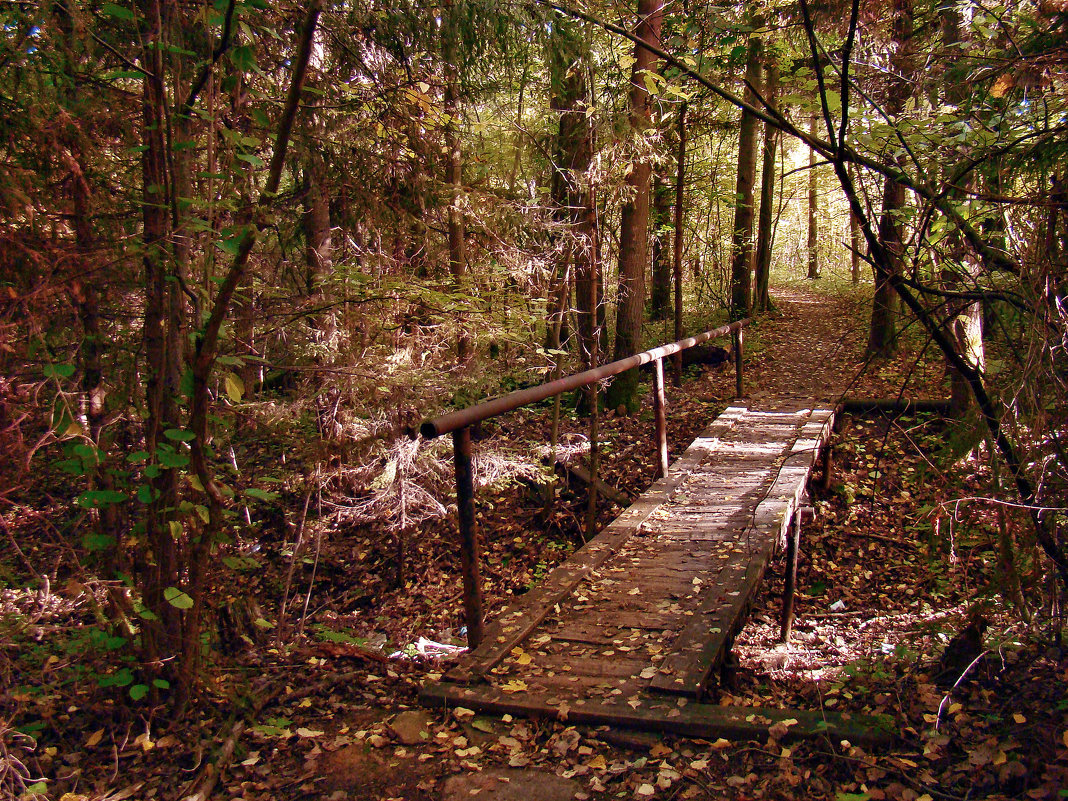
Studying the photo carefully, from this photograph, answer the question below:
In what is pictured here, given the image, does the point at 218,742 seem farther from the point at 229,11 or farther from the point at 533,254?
the point at 533,254

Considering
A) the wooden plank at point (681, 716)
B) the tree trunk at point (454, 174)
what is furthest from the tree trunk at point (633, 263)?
the wooden plank at point (681, 716)

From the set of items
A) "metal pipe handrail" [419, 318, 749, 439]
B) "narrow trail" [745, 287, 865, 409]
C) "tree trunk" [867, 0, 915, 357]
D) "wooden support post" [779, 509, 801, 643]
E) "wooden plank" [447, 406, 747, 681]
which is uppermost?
"tree trunk" [867, 0, 915, 357]

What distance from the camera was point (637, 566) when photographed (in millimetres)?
4664

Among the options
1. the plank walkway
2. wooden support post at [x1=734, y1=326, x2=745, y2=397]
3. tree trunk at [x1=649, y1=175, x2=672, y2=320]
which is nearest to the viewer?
the plank walkway

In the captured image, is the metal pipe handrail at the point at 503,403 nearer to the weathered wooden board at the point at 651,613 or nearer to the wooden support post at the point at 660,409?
the wooden support post at the point at 660,409

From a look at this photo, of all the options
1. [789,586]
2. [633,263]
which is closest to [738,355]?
[633,263]

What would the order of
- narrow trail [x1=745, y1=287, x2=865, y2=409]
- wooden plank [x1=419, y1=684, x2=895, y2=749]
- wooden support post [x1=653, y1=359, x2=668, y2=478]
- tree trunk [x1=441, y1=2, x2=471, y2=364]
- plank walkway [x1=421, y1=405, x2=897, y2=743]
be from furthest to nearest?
narrow trail [x1=745, y1=287, x2=865, y2=409] < wooden support post [x1=653, y1=359, x2=668, y2=478] < tree trunk [x1=441, y1=2, x2=471, y2=364] < plank walkway [x1=421, y1=405, x2=897, y2=743] < wooden plank [x1=419, y1=684, x2=895, y2=749]

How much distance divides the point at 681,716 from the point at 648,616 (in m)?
1.13

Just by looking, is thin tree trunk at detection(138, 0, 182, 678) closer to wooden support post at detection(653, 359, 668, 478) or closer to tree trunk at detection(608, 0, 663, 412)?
wooden support post at detection(653, 359, 668, 478)

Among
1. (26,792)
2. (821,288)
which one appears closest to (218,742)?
(26,792)

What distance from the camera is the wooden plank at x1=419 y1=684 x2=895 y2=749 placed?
2.55 meters

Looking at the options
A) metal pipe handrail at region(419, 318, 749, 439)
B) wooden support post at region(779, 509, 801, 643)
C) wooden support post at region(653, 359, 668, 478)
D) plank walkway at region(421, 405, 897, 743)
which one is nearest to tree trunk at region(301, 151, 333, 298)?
metal pipe handrail at region(419, 318, 749, 439)

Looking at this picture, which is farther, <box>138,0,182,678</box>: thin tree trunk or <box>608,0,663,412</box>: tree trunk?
<box>608,0,663,412</box>: tree trunk

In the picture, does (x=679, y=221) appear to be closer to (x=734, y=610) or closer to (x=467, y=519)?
(x=734, y=610)
